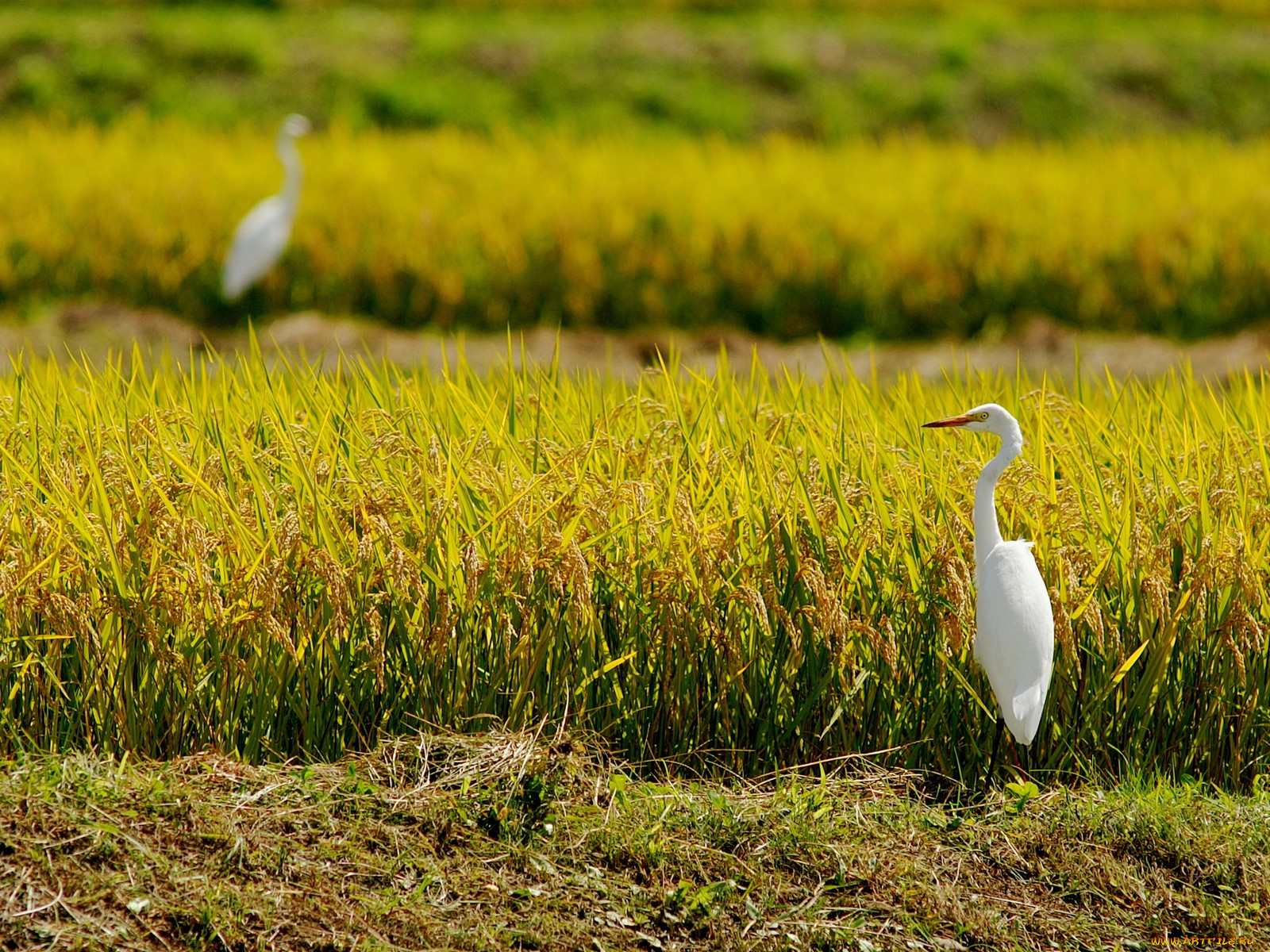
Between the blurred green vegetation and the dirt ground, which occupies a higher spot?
the blurred green vegetation

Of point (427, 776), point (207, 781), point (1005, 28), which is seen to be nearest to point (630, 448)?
point (427, 776)

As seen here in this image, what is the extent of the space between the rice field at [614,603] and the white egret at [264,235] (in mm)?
4915

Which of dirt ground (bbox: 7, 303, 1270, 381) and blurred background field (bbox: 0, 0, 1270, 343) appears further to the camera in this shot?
blurred background field (bbox: 0, 0, 1270, 343)

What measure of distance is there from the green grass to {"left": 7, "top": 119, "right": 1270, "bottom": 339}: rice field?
19.4 ft

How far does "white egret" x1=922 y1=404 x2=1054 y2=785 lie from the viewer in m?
2.32

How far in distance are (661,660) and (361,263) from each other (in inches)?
255

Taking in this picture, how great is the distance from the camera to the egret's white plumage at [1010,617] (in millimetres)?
2324

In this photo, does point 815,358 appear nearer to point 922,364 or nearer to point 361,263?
point 922,364

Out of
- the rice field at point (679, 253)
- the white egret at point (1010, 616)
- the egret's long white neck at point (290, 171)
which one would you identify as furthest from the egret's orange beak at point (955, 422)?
the egret's long white neck at point (290, 171)

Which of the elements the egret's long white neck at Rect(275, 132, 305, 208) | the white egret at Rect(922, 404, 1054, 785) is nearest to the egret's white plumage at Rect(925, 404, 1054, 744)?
the white egret at Rect(922, 404, 1054, 785)

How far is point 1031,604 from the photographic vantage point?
2.32m

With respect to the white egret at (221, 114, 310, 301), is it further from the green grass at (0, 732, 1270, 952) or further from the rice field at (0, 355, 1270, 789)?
the green grass at (0, 732, 1270, 952)

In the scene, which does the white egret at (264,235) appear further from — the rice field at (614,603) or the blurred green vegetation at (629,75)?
the blurred green vegetation at (629,75)

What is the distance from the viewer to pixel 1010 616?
2.32 m
